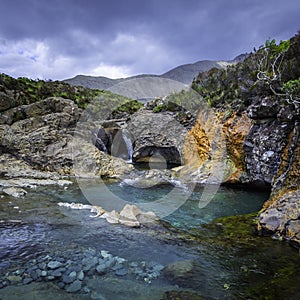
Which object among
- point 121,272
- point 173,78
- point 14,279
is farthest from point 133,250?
point 173,78

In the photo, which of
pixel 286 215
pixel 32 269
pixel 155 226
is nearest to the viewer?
pixel 32 269

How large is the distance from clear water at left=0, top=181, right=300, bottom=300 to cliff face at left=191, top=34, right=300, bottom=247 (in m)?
1.02

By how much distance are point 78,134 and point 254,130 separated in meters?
11.8

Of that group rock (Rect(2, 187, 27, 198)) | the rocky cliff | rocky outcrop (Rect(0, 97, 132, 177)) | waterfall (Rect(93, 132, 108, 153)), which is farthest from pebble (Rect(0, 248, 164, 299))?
waterfall (Rect(93, 132, 108, 153))

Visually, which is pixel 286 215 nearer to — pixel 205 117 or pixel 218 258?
pixel 218 258

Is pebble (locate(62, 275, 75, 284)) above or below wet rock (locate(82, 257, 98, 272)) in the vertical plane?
above

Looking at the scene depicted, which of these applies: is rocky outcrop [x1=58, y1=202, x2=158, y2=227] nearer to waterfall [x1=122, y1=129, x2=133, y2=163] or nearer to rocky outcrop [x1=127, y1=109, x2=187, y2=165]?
rocky outcrop [x1=127, y1=109, x2=187, y2=165]

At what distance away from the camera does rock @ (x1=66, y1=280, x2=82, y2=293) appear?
12.5ft

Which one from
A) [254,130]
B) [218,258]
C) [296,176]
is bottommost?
[218,258]

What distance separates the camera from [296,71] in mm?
10023

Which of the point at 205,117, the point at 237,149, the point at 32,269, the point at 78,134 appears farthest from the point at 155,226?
the point at 78,134

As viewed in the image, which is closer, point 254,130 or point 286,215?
point 286,215

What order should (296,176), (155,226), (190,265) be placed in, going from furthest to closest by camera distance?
(296,176)
(155,226)
(190,265)

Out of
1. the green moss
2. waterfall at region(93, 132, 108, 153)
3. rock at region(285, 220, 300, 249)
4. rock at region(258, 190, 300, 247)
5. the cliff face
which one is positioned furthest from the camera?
waterfall at region(93, 132, 108, 153)
